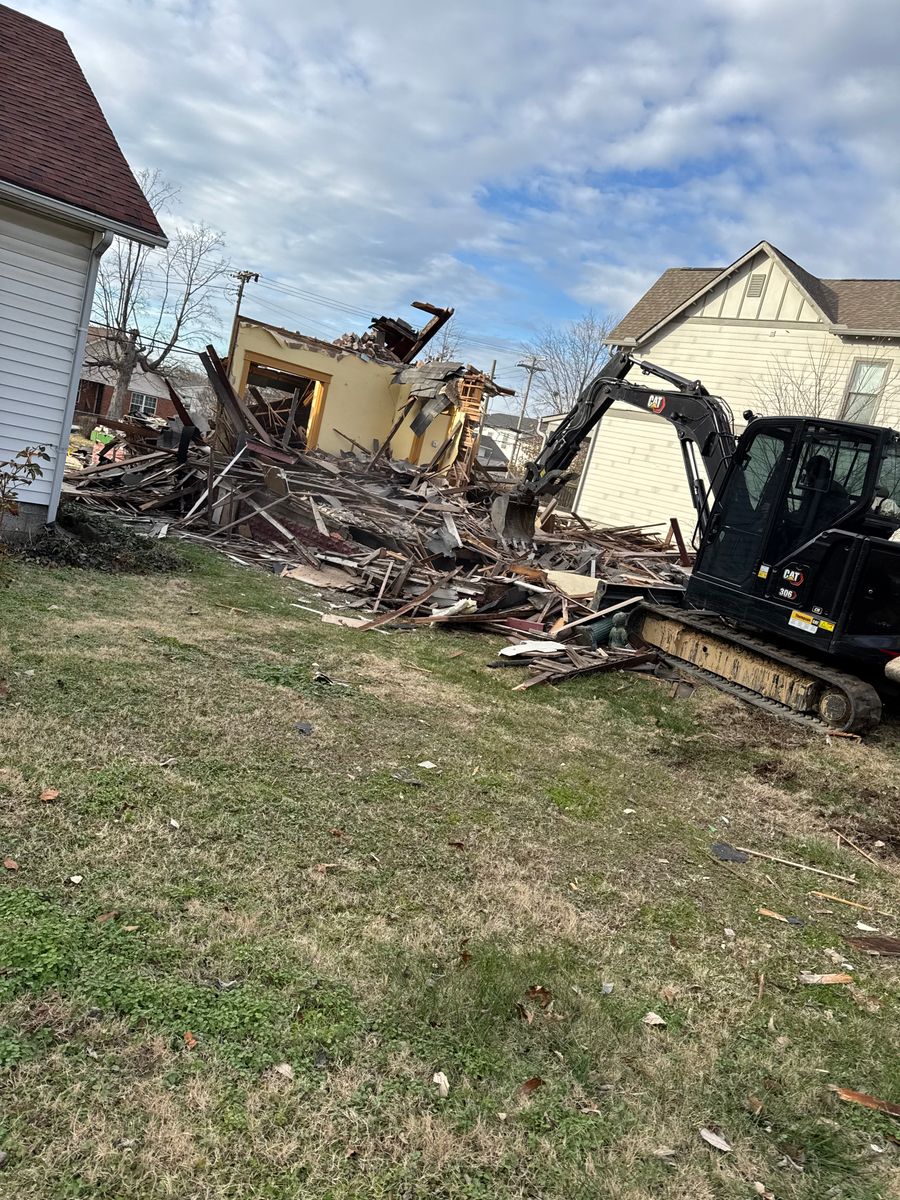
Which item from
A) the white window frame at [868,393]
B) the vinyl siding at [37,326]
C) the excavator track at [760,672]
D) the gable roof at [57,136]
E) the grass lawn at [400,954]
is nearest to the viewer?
the grass lawn at [400,954]

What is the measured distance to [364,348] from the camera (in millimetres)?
23938

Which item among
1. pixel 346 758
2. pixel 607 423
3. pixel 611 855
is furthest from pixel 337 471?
pixel 611 855

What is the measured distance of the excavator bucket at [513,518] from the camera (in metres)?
13.9

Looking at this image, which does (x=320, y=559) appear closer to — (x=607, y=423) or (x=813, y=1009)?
(x=813, y=1009)

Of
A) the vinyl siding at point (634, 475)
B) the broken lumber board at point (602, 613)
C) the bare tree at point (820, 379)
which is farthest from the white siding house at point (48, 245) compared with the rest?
the bare tree at point (820, 379)

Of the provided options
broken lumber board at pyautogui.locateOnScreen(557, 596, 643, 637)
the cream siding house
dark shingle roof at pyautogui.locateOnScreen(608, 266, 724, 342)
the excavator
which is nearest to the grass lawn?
the excavator

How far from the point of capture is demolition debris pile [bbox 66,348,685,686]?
1053 cm

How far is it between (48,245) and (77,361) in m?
1.38

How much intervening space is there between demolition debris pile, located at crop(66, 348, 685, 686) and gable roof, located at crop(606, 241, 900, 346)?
7438 mm

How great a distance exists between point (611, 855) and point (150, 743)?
3.17m

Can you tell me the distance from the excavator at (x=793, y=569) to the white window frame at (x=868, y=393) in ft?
35.7

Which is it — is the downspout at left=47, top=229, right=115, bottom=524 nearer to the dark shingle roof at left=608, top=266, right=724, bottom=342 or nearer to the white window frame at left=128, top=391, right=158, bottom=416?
the dark shingle roof at left=608, top=266, right=724, bottom=342

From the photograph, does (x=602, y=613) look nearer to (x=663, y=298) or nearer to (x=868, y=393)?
(x=868, y=393)

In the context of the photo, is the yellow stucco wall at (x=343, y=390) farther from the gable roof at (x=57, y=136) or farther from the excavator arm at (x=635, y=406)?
the excavator arm at (x=635, y=406)
